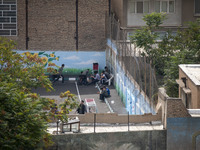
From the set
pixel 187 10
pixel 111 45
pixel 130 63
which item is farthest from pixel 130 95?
pixel 187 10

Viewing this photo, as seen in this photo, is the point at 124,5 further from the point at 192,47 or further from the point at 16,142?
the point at 16,142

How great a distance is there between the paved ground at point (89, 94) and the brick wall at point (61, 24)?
12.6 ft

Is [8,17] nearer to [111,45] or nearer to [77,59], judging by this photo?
[77,59]

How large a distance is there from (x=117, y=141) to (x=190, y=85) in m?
4.14

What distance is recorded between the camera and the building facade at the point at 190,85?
1005 inches

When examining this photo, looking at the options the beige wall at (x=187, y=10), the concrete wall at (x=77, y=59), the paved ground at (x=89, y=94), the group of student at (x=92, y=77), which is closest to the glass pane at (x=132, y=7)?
the beige wall at (x=187, y=10)

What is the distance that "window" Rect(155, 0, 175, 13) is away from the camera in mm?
45438

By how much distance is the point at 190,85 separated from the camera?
26219 millimetres

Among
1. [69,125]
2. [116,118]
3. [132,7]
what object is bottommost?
[69,125]

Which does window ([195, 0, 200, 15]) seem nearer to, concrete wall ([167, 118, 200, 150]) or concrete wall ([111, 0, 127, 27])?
concrete wall ([111, 0, 127, 27])

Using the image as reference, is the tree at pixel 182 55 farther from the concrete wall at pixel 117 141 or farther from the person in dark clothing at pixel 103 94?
the person in dark clothing at pixel 103 94

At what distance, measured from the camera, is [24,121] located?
20672 mm

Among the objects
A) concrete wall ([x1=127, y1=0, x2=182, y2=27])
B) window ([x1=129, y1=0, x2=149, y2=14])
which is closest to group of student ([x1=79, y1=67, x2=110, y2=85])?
concrete wall ([x1=127, y1=0, x2=182, y2=27])

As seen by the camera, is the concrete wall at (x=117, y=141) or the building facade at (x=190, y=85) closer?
the building facade at (x=190, y=85)
